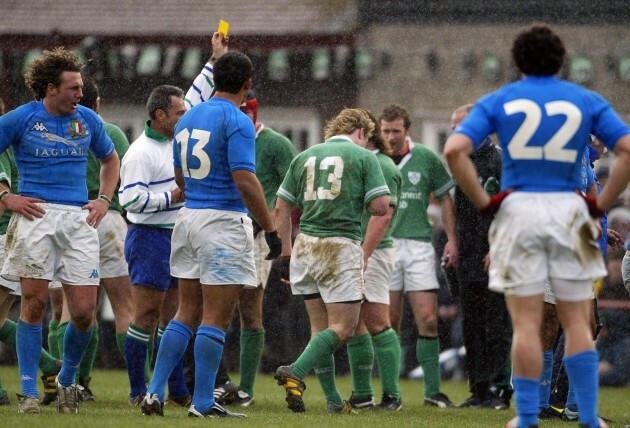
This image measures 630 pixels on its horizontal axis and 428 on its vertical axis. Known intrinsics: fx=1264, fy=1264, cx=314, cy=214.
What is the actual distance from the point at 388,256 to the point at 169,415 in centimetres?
276

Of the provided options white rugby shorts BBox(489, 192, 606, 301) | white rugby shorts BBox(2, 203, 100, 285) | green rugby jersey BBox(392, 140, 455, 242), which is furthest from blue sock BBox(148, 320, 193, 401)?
green rugby jersey BBox(392, 140, 455, 242)

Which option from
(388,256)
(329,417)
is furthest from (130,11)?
(329,417)

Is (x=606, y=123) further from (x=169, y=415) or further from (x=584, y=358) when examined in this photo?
(x=169, y=415)

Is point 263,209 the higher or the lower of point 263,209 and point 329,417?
the higher

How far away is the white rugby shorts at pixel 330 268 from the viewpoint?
28.4ft

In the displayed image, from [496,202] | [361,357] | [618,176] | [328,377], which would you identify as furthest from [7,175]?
[618,176]

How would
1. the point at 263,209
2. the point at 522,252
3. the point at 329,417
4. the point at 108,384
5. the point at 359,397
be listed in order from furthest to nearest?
the point at 108,384
the point at 359,397
the point at 329,417
the point at 263,209
the point at 522,252

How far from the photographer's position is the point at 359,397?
9688mm

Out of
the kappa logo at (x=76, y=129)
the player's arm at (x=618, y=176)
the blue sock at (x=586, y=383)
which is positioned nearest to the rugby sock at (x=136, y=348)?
the kappa logo at (x=76, y=129)

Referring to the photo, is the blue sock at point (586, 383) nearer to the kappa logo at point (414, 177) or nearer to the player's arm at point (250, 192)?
the player's arm at point (250, 192)

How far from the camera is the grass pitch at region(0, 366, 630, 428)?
7301 millimetres

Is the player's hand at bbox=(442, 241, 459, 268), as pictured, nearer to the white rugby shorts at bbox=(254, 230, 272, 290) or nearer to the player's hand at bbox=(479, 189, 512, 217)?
the white rugby shorts at bbox=(254, 230, 272, 290)

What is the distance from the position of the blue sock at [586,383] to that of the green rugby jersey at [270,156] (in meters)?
4.23

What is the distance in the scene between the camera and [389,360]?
389 inches
